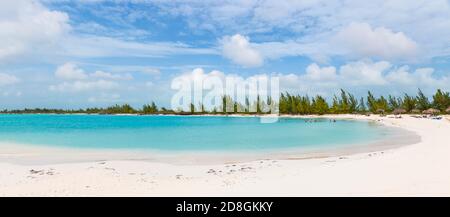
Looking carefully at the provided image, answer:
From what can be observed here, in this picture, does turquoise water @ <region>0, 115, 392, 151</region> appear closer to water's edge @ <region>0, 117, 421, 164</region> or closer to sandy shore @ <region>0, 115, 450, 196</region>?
water's edge @ <region>0, 117, 421, 164</region>

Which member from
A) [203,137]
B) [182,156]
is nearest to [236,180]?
[182,156]

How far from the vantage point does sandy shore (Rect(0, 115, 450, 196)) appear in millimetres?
8203

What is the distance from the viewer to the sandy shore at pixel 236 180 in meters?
8.20

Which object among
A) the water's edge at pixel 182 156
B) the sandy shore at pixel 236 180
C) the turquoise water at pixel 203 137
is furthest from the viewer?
the turquoise water at pixel 203 137

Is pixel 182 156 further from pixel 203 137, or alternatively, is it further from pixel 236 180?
pixel 203 137

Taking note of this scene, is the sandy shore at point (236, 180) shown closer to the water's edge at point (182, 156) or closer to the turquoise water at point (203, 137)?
the water's edge at point (182, 156)

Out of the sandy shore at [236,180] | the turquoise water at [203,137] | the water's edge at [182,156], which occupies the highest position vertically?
the sandy shore at [236,180]

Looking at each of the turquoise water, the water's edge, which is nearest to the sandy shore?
the water's edge

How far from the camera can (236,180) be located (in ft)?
33.1

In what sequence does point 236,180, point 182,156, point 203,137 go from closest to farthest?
point 236,180
point 182,156
point 203,137

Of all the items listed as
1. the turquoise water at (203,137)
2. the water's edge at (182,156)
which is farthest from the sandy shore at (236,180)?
the turquoise water at (203,137)
